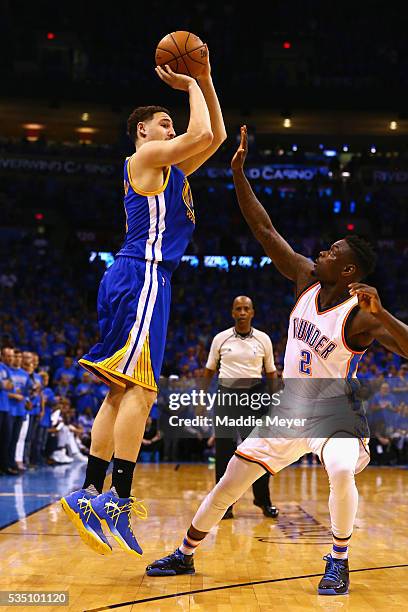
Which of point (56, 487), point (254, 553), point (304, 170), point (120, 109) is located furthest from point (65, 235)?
point (254, 553)

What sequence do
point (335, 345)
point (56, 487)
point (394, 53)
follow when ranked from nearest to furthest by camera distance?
point (335, 345)
point (56, 487)
point (394, 53)

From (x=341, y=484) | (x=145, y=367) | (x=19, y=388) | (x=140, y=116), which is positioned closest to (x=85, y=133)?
(x=19, y=388)

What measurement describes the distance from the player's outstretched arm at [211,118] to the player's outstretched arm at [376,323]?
1307mm

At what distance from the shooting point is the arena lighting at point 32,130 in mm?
32781


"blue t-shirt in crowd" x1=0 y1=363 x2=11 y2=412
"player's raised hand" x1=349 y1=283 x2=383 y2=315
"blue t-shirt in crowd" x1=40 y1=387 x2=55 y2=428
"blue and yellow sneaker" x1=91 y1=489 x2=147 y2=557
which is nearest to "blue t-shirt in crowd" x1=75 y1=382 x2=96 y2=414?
"blue t-shirt in crowd" x1=40 y1=387 x2=55 y2=428

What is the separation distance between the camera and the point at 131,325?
14.8 ft

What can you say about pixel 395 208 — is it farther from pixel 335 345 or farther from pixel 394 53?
pixel 335 345

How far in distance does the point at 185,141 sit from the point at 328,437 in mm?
1871

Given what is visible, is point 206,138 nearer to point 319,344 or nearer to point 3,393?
point 319,344

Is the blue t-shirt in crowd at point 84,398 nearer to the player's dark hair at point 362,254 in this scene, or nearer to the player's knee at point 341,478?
the player's dark hair at point 362,254

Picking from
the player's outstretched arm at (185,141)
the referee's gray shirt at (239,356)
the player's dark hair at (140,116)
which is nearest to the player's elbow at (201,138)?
the player's outstretched arm at (185,141)

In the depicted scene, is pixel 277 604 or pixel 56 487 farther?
pixel 56 487

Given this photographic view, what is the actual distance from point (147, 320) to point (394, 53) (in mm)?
29242

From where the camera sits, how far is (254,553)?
5.91 meters
